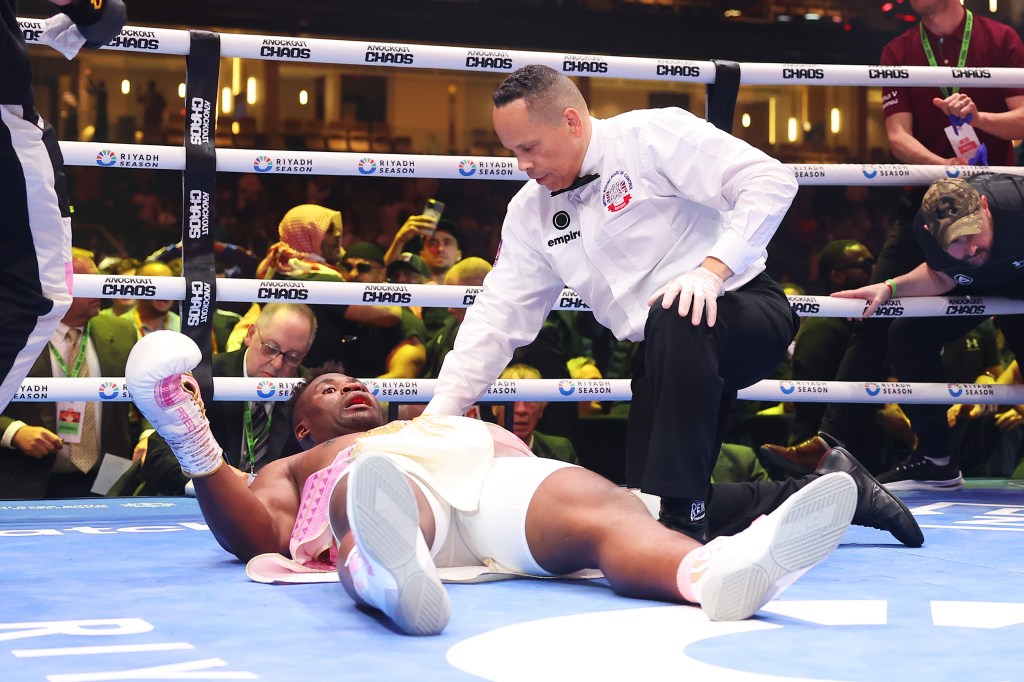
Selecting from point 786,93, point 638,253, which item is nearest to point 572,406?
point 638,253

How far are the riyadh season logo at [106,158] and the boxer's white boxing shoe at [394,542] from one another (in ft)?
5.90

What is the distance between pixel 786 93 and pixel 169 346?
8.64 meters

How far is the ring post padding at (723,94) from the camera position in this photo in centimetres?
352

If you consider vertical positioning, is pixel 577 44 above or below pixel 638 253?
above

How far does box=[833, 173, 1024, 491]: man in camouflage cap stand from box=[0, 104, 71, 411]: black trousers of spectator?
230 centimetres

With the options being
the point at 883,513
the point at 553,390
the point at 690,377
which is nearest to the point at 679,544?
the point at 690,377

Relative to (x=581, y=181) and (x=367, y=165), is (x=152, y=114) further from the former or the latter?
(x=581, y=181)

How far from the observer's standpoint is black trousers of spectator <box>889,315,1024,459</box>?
11.7 feet

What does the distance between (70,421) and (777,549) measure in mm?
2869

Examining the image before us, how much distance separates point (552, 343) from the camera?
423 cm

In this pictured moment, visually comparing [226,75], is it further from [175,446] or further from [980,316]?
[175,446]

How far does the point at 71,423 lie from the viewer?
12.4 feet

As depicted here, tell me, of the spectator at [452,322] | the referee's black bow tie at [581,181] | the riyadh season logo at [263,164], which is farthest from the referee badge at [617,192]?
the spectator at [452,322]

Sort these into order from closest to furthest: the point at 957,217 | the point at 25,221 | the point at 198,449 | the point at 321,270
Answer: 1. the point at 25,221
2. the point at 198,449
3. the point at 957,217
4. the point at 321,270
